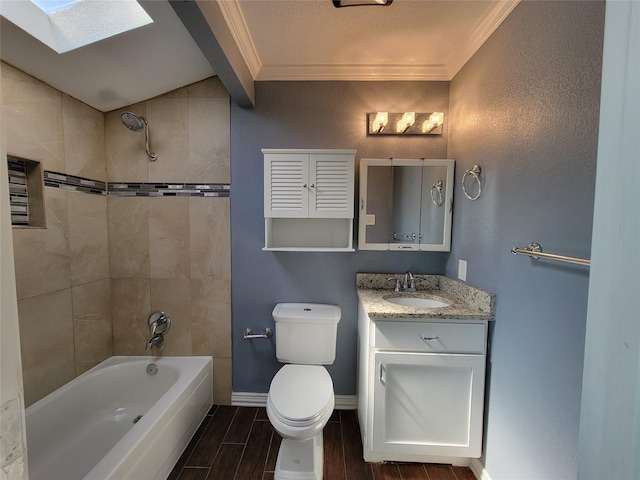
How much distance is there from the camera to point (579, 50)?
2.79 ft

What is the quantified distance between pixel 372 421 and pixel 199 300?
138 cm

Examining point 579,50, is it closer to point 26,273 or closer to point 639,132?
point 639,132

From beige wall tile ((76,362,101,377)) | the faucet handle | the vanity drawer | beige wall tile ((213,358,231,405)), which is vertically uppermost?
the vanity drawer

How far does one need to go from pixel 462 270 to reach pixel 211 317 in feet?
5.79

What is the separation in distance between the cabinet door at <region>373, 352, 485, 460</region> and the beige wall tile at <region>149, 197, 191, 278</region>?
1491 millimetres

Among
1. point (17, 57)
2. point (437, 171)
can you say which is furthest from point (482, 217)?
point (17, 57)

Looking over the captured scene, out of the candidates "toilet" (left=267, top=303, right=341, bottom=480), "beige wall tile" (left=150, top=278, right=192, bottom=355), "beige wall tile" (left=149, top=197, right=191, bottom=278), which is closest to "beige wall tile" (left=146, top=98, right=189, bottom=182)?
"beige wall tile" (left=149, top=197, right=191, bottom=278)

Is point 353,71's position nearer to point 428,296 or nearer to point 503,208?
point 503,208

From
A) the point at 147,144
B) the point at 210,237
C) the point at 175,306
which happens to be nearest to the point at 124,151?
the point at 147,144

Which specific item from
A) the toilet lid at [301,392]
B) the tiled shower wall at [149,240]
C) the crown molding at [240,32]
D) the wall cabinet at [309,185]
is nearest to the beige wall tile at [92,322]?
the tiled shower wall at [149,240]

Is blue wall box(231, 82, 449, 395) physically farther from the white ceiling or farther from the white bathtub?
the white bathtub

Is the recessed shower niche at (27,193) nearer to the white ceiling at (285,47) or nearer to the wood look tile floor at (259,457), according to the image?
the white ceiling at (285,47)

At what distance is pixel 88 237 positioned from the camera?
1.64 m

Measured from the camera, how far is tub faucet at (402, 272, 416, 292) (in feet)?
5.58
